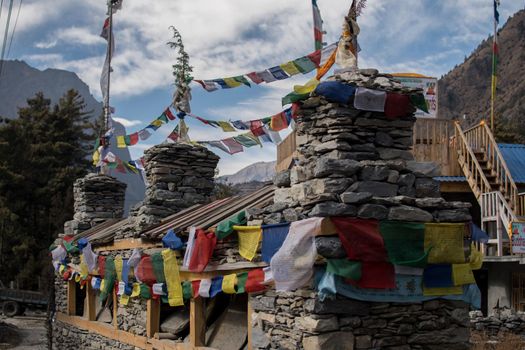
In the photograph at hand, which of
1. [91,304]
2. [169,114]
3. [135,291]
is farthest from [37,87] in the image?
[135,291]

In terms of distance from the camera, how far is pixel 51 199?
3369cm

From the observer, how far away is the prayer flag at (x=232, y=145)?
49.6 feet

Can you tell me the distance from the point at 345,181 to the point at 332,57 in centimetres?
338

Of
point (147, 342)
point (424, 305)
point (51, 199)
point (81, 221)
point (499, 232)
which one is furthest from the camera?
point (51, 199)

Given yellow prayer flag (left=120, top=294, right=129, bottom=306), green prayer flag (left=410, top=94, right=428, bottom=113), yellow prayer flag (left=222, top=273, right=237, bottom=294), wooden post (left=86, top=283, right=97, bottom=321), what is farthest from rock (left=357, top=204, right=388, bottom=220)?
wooden post (left=86, top=283, right=97, bottom=321)

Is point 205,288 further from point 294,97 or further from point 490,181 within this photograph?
point 490,181

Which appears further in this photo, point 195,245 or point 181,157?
point 181,157

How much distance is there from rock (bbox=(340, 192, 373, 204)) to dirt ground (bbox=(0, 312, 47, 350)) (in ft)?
55.4

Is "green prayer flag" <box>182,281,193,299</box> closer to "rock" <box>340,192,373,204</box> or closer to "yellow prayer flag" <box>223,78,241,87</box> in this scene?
"rock" <box>340,192,373,204</box>

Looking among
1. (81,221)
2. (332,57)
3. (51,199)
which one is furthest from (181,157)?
(51,199)

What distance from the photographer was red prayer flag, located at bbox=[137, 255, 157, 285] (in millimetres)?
11969

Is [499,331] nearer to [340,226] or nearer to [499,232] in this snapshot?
[499,232]

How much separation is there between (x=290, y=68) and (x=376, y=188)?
4175 millimetres

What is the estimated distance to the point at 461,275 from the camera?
8.02 metres
